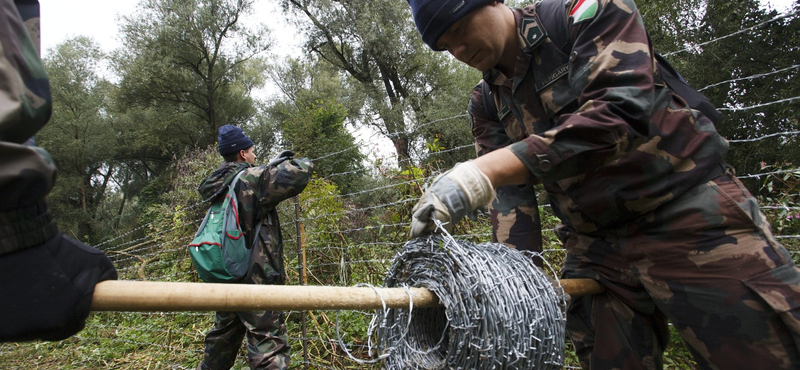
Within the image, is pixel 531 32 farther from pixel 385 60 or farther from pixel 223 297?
pixel 385 60

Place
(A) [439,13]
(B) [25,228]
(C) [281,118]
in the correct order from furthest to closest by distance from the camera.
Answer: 1. (C) [281,118]
2. (A) [439,13]
3. (B) [25,228]

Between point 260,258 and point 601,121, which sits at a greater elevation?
point 601,121

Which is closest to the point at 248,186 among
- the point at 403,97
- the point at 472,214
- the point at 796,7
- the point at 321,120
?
the point at 472,214

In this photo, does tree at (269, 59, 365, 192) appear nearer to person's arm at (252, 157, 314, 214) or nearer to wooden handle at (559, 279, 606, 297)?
person's arm at (252, 157, 314, 214)

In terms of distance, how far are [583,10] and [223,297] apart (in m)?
1.31

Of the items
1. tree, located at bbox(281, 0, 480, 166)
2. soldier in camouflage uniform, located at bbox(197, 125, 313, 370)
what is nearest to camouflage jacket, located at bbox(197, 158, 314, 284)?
soldier in camouflage uniform, located at bbox(197, 125, 313, 370)

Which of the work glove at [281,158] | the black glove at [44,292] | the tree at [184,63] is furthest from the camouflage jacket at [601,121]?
the tree at [184,63]

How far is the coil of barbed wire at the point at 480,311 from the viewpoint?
1.08 metres

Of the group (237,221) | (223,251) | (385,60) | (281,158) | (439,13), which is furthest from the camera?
(385,60)

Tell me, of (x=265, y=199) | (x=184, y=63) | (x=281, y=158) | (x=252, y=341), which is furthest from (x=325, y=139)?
(x=252, y=341)

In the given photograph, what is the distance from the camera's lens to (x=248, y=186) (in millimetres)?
3262

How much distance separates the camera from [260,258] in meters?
3.16

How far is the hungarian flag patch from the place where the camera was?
1.26 metres

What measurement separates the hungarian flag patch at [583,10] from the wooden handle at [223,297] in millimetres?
1032
